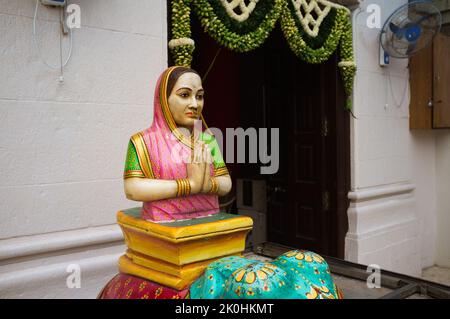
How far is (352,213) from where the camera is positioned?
4254 mm

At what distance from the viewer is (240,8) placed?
3008mm

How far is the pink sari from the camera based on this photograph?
→ 179 cm

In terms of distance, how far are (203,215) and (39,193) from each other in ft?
3.73

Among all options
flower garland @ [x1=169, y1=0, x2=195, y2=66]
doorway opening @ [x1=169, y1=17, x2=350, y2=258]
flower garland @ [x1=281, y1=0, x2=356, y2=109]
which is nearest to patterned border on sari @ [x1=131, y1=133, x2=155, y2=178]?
flower garland @ [x1=169, y1=0, x2=195, y2=66]

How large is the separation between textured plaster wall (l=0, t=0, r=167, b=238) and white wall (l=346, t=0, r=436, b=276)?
2.36 m

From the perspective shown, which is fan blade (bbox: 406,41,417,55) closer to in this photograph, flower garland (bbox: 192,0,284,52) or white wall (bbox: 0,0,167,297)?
flower garland (bbox: 192,0,284,52)

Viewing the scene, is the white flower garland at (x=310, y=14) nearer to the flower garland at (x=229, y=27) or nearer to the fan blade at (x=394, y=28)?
the flower garland at (x=229, y=27)

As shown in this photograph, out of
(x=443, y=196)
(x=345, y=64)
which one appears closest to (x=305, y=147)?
(x=345, y=64)

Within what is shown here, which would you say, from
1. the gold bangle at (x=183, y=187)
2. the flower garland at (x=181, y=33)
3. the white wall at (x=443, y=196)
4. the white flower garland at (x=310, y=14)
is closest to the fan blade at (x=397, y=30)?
the white flower garland at (x=310, y=14)

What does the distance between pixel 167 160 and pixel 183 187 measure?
0.14m

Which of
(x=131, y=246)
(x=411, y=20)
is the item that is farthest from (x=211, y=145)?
(x=411, y=20)

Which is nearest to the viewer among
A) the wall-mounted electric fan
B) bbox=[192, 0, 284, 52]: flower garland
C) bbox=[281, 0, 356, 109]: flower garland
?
bbox=[192, 0, 284, 52]: flower garland

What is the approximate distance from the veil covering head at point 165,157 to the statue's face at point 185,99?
0.07 feet

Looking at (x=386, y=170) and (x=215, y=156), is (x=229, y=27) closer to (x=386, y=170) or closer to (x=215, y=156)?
(x=215, y=156)
